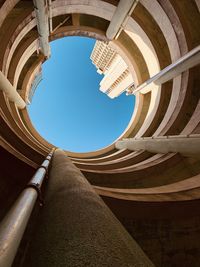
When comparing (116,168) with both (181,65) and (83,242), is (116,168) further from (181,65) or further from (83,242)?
(83,242)

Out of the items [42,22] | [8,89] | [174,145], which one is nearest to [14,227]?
[174,145]

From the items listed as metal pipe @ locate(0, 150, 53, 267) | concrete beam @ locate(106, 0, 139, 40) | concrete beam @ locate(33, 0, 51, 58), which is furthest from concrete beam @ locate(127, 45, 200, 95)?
metal pipe @ locate(0, 150, 53, 267)

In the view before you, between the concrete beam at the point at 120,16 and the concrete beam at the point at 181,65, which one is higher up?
the concrete beam at the point at 120,16

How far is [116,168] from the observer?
7480mm

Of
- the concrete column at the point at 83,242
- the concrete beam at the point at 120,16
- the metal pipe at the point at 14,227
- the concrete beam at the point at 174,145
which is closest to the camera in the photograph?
the concrete column at the point at 83,242

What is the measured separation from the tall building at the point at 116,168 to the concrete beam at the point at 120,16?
6 cm

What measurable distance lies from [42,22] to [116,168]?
6.74m

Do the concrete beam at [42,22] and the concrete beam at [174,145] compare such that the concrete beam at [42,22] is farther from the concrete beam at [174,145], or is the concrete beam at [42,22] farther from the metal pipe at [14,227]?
the metal pipe at [14,227]

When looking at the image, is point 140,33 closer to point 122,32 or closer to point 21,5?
point 122,32

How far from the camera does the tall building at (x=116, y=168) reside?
113 cm

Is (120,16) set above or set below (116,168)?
above

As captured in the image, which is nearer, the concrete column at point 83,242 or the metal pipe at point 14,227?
the concrete column at point 83,242

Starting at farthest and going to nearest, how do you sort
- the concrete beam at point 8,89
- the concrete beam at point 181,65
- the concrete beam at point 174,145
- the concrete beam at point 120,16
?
Answer: the concrete beam at point 120,16 < the concrete beam at point 8,89 < the concrete beam at point 181,65 < the concrete beam at point 174,145

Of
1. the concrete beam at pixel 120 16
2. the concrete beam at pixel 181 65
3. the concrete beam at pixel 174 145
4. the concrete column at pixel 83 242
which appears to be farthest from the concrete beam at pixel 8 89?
the concrete column at pixel 83 242
